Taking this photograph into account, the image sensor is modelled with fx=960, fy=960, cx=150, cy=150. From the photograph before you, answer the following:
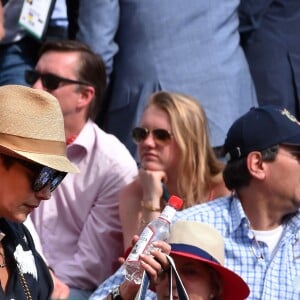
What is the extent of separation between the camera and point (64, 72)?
211 inches

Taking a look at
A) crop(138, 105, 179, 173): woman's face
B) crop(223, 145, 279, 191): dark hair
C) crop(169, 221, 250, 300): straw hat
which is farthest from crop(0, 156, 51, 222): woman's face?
crop(138, 105, 179, 173): woman's face

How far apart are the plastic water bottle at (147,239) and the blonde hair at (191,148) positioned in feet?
4.74

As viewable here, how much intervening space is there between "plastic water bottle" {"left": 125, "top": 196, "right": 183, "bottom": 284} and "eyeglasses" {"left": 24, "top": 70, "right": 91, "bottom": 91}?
197 cm

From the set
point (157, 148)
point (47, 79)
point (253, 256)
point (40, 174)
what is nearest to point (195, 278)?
point (253, 256)

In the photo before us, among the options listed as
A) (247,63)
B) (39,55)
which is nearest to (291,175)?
(247,63)

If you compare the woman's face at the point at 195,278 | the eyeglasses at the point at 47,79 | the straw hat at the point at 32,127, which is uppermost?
→ the straw hat at the point at 32,127

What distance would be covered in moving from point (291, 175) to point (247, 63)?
1566mm

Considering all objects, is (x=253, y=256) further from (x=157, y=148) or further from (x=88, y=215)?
(x=88, y=215)

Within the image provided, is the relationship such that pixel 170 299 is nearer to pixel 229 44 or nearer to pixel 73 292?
pixel 73 292

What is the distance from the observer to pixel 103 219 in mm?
5098

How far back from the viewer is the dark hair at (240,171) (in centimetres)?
439

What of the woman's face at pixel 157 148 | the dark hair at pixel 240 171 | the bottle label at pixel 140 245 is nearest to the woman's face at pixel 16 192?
the bottle label at pixel 140 245

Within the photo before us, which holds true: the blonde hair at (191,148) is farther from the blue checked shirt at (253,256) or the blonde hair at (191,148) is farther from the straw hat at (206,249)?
the straw hat at (206,249)

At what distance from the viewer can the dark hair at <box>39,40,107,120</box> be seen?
17.6 ft
